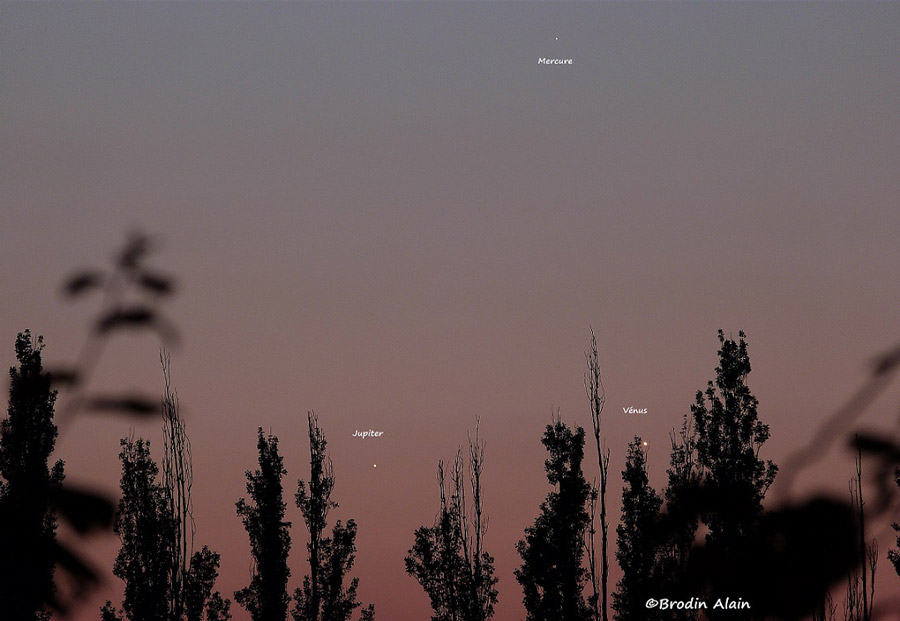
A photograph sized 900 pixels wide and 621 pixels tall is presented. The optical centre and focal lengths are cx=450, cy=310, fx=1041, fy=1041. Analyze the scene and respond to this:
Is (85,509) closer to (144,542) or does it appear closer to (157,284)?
(157,284)

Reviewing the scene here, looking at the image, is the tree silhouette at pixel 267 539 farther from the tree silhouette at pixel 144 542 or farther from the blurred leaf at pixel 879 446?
the blurred leaf at pixel 879 446

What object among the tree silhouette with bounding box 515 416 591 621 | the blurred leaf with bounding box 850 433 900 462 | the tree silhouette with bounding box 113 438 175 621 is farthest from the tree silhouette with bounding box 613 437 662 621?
the blurred leaf with bounding box 850 433 900 462

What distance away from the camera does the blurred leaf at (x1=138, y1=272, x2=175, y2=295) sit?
1402 mm

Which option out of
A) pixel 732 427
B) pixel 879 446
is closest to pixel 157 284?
pixel 879 446

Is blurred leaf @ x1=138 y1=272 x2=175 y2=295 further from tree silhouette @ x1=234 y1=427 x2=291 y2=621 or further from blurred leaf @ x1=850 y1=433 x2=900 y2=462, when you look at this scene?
tree silhouette @ x1=234 y1=427 x2=291 y2=621

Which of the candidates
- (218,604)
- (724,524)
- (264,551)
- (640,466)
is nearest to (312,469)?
(264,551)

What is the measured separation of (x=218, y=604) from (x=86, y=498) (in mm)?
33370

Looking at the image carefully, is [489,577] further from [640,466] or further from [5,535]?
[5,535]

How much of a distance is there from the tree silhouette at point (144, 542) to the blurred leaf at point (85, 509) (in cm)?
2752

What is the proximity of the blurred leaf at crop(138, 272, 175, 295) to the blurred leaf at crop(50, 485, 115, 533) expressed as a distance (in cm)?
29

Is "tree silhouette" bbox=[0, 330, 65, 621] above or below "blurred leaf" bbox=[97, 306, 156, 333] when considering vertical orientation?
below

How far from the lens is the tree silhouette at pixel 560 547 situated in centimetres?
3125

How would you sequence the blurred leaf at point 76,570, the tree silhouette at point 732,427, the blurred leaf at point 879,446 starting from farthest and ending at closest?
the tree silhouette at point 732,427, the blurred leaf at point 879,446, the blurred leaf at point 76,570

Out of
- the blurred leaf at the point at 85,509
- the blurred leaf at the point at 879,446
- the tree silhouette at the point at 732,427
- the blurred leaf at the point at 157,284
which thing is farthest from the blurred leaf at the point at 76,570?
the tree silhouette at the point at 732,427
